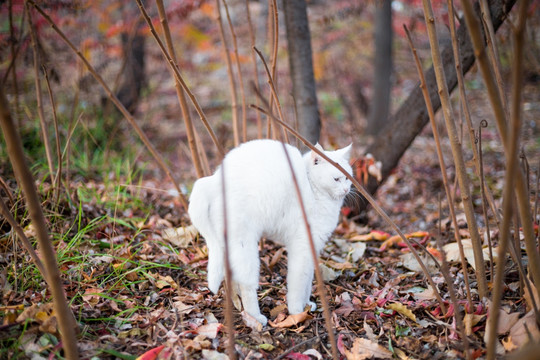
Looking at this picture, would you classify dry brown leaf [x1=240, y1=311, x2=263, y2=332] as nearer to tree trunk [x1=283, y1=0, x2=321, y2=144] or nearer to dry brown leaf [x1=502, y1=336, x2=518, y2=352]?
dry brown leaf [x1=502, y1=336, x2=518, y2=352]

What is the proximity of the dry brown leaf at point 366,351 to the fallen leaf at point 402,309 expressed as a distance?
0.28 m

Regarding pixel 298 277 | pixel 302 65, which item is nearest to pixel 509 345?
pixel 298 277

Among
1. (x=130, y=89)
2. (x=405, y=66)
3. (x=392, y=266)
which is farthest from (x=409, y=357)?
(x=405, y=66)

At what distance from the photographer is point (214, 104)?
316 inches

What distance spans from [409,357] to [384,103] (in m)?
5.06

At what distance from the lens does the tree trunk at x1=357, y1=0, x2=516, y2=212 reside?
2.74 metres

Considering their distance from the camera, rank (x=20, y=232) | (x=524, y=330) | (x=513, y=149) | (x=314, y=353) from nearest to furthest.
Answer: (x=513, y=149) < (x=20, y=232) < (x=524, y=330) < (x=314, y=353)

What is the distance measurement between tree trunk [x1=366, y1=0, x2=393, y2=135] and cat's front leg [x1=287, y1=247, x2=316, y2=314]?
4542 millimetres

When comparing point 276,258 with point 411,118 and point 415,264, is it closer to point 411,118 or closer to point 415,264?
point 415,264

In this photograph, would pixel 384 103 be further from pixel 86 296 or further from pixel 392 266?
pixel 86 296

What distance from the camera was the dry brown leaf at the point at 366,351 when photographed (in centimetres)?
168

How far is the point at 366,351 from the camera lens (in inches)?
67.3

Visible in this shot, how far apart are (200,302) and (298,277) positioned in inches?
22.5

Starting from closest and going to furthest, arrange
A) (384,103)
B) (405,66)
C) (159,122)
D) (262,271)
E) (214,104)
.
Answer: (262,271), (384,103), (159,122), (214,104), (405,66)
